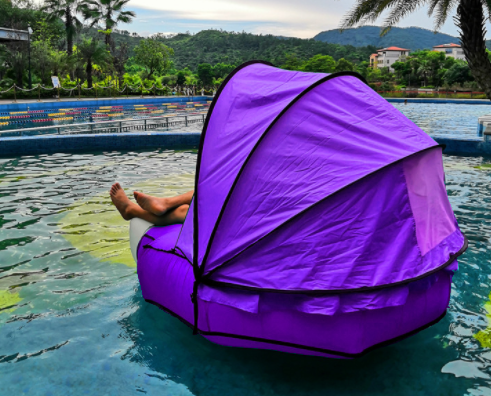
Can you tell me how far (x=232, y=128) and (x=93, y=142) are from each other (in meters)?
11.6

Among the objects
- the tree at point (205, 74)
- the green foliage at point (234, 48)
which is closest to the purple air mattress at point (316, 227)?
the tree at point (205, 74)

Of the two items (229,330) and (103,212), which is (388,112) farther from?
(103,212)

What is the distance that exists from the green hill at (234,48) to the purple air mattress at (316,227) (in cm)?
9597

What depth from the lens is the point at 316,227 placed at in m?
3.08

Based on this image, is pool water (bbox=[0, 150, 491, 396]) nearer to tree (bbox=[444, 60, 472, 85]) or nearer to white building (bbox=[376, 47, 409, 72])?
tree (bbox=[444, 60, 472, 85])

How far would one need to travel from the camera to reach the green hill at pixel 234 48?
103425 millimetres

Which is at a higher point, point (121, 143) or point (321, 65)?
point (321, 65)

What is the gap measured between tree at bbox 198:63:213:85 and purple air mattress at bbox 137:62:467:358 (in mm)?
66638

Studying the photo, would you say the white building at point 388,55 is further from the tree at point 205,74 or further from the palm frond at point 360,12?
the palm frond at point 360,12

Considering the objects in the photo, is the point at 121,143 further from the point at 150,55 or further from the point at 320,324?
the point at 150,55

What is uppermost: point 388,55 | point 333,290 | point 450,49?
point 450,49

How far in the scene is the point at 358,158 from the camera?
126 inches

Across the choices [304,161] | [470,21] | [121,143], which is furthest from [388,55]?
[304,161]

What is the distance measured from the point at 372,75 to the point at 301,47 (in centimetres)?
4030
